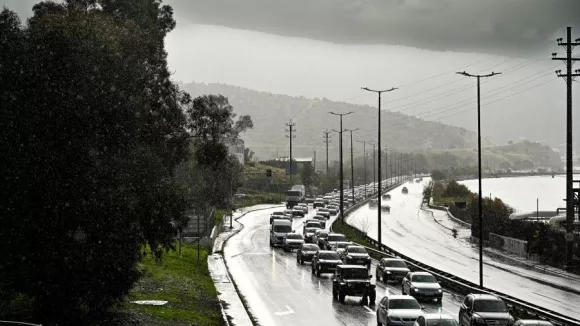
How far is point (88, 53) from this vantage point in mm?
31156

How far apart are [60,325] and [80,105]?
27.7ft

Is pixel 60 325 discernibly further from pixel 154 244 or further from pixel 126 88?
pixel 126 88

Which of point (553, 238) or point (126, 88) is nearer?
point (126, 88)

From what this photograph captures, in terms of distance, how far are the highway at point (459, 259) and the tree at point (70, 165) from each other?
76.4 feet

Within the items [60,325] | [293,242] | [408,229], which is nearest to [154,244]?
[60,325]

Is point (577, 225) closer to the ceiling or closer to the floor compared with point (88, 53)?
closer to the floor

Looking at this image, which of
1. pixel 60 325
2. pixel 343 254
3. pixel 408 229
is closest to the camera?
pixel 60 325

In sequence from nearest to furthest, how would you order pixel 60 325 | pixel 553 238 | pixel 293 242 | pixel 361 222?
pixel 60 325 → pixel 553 238 → pixel 293 242 → pixel 361 222

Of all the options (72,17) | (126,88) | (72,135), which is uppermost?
(72,17)

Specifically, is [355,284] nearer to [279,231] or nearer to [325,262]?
[325,262]

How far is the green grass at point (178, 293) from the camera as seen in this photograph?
3788 centimetres

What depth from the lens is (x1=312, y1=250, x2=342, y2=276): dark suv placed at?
192 feet

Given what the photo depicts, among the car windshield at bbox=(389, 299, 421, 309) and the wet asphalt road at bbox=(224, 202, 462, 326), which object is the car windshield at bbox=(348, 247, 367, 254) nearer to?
the wet asphalt road at bbox=(224, 202, 462, 326)

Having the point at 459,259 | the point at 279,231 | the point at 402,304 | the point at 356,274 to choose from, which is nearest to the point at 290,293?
the point at 356,274
